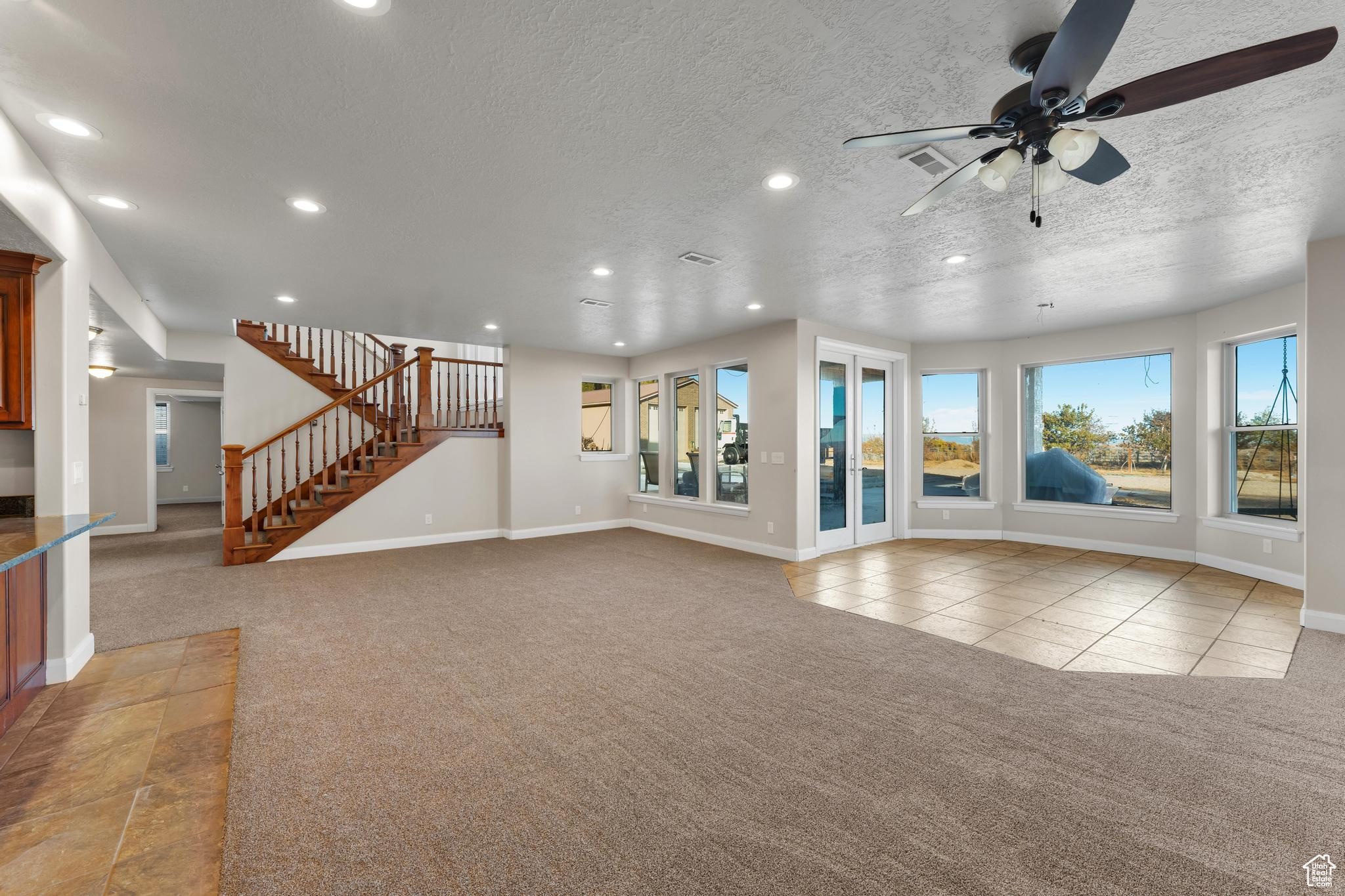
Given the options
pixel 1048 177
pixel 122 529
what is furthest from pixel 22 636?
pixel 122 529

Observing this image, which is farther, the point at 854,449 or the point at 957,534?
the point at 957,534

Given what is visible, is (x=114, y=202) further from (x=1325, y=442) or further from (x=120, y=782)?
(x=1325, y=442)

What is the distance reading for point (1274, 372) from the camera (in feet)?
17.0

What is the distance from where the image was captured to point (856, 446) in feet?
22.4

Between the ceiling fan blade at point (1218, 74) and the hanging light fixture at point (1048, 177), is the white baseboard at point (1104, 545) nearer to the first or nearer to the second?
the hanging light fixture at point (1048, 177)

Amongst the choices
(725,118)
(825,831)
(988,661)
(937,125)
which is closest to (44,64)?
(725,118)

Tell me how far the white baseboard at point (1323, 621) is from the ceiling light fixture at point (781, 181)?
177 inches

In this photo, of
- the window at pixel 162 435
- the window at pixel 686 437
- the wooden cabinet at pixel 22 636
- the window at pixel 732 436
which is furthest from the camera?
the window at pixel 162 435

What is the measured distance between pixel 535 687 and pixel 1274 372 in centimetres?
676

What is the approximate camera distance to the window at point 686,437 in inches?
307

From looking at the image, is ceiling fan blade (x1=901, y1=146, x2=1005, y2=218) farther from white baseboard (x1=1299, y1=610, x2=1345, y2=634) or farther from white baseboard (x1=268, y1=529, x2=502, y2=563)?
white baseboard (x1=268, y1=529, x2=502, y2=563)

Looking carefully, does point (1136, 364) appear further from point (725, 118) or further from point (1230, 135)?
point (725, 118)

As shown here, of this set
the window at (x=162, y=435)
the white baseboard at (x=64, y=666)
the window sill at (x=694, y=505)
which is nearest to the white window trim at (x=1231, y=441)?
the window sill at (x=694, y=505)

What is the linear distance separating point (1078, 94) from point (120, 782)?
13.6ft
